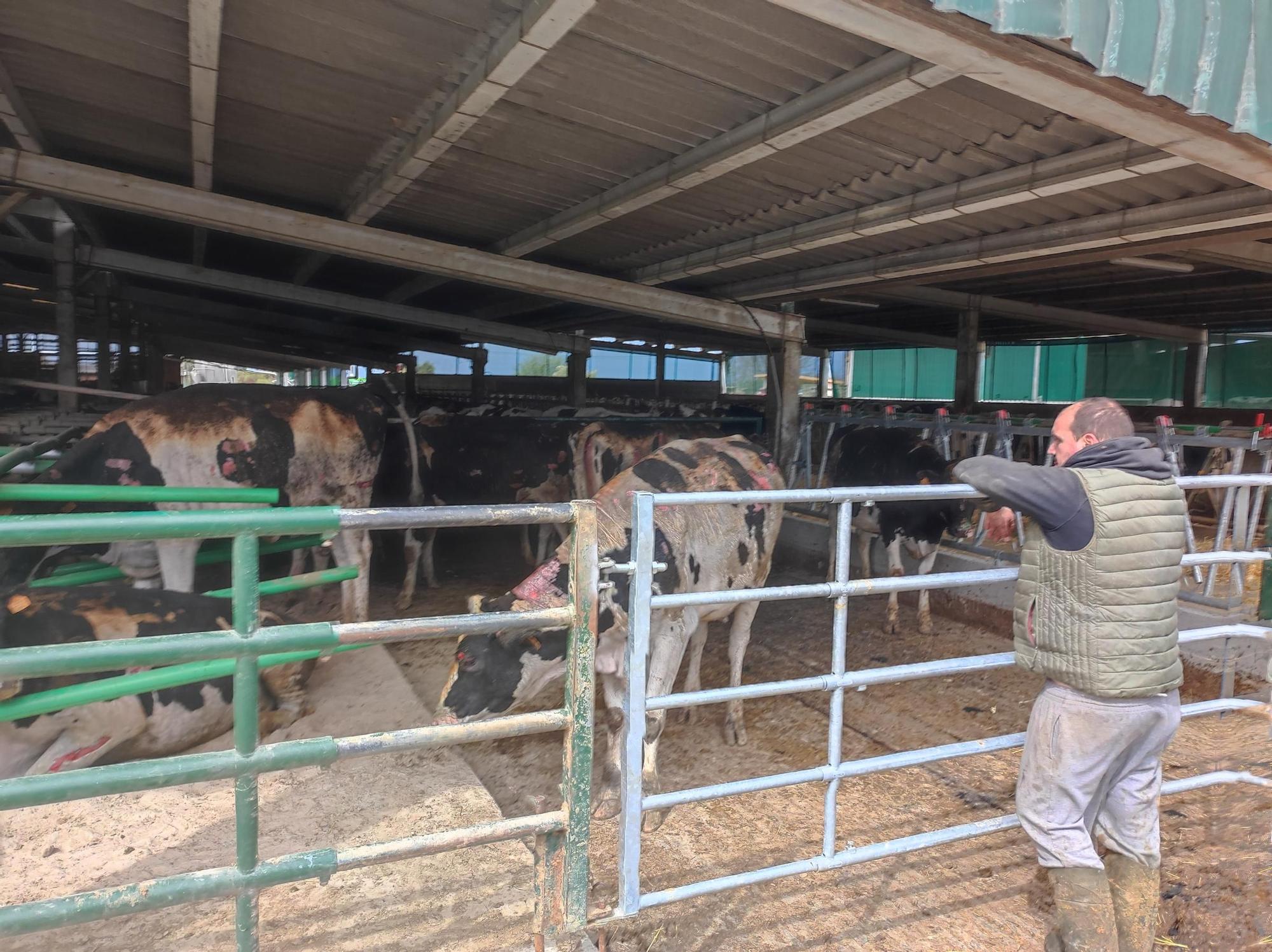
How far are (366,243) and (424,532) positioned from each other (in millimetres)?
3201

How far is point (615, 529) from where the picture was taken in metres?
3.71

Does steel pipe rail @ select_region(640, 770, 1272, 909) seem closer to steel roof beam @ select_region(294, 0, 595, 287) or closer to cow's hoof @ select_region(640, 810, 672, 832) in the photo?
cow's hoof @ select_region(640, 810, 672, 832)

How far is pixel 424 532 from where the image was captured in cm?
847

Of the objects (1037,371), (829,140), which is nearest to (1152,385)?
(1037,371)

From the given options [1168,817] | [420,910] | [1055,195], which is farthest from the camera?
[1055,195]

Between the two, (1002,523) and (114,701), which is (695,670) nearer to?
(1002,523)

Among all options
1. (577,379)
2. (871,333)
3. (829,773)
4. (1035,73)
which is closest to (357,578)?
(829,773)

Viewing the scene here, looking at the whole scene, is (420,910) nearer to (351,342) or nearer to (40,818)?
(40,818)

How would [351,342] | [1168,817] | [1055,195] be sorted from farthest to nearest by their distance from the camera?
[351,342], [1055,195], [1168,817]

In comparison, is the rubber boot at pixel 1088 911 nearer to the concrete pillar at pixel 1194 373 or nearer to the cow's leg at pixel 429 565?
the cow's leg at pixel 429 565

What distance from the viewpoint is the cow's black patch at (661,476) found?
448 centimetres

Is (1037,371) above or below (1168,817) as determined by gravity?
above

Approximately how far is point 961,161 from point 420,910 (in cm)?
462

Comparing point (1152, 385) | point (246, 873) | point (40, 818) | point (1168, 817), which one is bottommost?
point (1168, 817)
